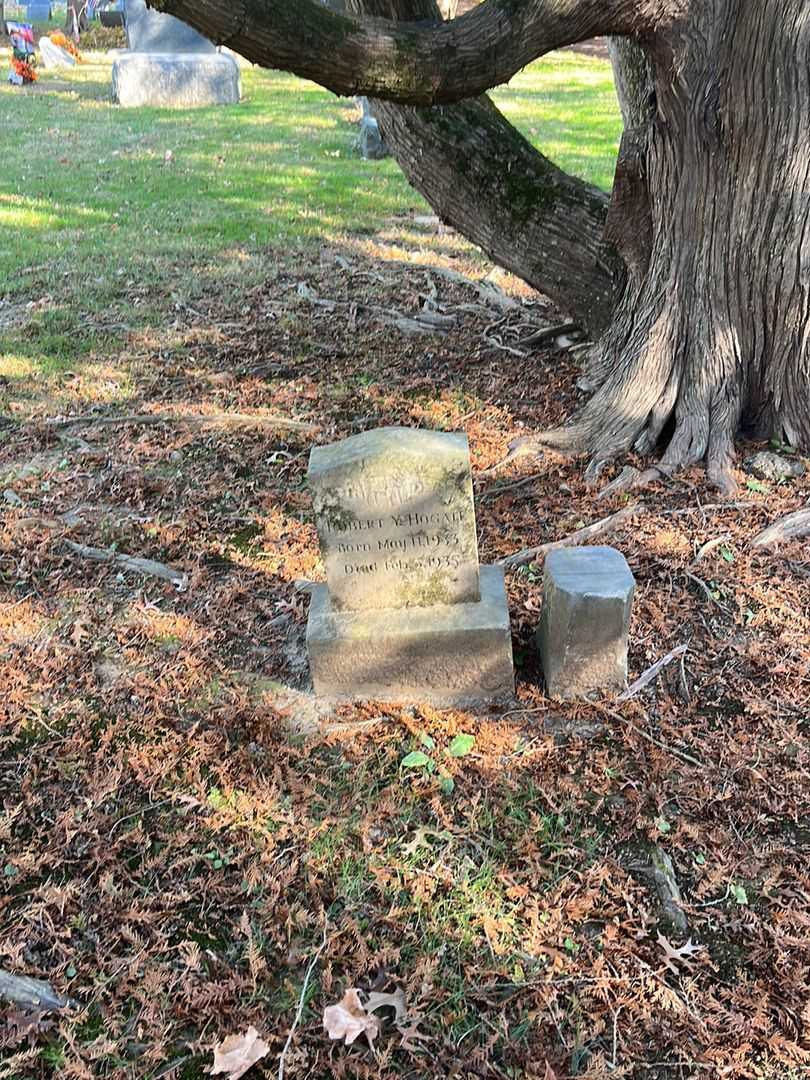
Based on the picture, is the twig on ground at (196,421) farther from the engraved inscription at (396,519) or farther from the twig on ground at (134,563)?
the engraved inscription at (396,519)

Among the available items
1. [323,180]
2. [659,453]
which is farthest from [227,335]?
[323,180]

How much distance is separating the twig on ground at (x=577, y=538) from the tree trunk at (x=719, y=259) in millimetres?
584

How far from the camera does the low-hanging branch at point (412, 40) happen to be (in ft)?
11.9

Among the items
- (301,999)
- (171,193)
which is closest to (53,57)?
(171,193)

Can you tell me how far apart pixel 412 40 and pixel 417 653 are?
263cm

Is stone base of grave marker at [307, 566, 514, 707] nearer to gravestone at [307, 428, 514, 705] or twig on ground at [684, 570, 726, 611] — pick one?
gravestone at [307, 428, 514, 705]

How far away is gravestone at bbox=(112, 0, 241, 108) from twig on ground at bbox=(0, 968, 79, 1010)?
59.0ft

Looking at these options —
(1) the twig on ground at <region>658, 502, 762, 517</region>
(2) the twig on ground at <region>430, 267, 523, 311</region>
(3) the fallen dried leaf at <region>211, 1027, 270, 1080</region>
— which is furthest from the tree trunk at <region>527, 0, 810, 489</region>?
(3) the fallen dried leaf at <region>211, 1027, 270, 1080</region>

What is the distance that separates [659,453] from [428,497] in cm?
229

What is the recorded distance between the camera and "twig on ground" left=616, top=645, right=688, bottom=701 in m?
3.66

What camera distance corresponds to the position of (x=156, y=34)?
17.1 m

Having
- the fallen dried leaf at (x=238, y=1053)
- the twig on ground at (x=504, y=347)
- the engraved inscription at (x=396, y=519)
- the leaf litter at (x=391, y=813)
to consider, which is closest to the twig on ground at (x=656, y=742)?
the leaf litter at (x=391, y=813)

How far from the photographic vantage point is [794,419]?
16.9ft

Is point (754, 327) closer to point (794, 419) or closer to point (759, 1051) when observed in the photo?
point (794, 419)
